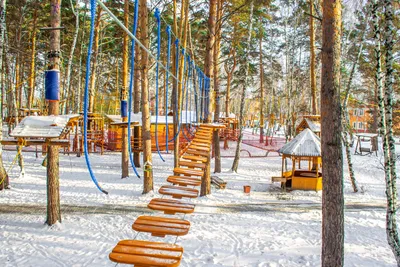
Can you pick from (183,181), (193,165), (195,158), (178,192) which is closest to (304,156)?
(195,158)

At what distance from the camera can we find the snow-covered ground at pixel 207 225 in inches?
219

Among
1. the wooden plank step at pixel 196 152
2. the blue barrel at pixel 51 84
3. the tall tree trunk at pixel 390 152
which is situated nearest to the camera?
the blue barrel at pixel 51 84

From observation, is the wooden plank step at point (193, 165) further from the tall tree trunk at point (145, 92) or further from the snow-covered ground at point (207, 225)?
the tall tree trunk at point (145, 92)

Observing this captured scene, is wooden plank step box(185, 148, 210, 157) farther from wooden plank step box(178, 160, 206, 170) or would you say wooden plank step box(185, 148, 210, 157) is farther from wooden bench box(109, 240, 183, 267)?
wooden bench box(109, 240, 183, 267)

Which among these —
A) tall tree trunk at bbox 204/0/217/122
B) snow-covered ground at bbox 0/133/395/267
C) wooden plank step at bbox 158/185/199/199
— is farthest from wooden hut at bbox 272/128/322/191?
wooden plank step at bbox 158/185/199/199

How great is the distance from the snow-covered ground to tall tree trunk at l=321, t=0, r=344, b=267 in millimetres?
1472

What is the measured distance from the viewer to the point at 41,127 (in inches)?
193

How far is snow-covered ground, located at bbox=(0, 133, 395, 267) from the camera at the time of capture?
5.56 meters

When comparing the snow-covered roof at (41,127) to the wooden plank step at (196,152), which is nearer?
the snow-covered roof at (41,127)

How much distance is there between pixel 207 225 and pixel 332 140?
4.11 m

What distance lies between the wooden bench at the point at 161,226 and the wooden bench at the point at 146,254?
0.89 ft

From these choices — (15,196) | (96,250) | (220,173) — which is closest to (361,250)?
(96,250)

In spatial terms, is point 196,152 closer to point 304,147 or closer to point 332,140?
point 332,140

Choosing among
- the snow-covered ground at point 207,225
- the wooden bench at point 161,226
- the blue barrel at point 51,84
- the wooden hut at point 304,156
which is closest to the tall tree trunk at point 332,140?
the snow-covered ground at point 207,225
